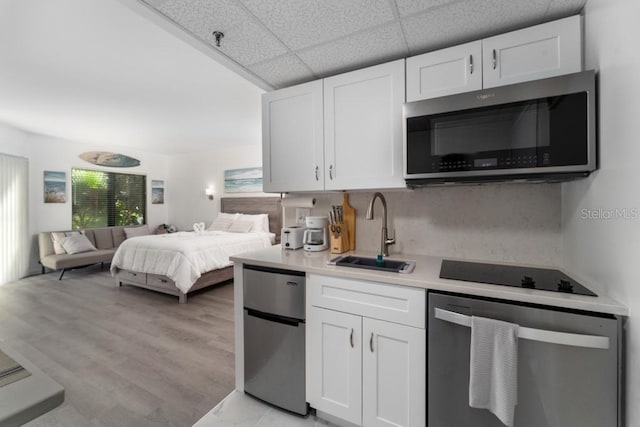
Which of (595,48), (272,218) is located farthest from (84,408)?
(272,218)

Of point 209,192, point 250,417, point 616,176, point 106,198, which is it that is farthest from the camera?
point 209,192

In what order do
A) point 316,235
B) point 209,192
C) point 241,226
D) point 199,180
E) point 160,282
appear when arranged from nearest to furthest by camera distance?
1. point 316,235
2. point 160,282
3. point 241,226
4. point 209,192
5. point 199,180

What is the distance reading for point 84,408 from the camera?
1.70 meters

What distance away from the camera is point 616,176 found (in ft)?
3.22

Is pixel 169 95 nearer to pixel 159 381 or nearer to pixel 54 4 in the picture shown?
pixel 54 4

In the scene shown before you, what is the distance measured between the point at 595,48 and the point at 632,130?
1.73ft

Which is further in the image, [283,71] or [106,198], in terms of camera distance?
[106,198]

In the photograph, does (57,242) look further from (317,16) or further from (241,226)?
(317,16)

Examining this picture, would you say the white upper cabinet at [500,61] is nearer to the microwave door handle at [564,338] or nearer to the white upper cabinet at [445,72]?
the white upper cabinet at [445,72]

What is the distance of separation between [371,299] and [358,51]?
147cm

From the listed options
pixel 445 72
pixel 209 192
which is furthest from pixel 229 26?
pixel 209 192

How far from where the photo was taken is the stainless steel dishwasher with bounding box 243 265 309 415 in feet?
5.13

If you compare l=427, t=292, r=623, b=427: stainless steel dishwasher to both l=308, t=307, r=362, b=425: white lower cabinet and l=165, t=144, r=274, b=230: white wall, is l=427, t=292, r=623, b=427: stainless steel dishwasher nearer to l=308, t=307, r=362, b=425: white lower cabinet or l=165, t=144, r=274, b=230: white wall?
l=308, t=307, r=362, b=425: white lower cabinet

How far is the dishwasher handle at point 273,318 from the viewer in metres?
1.57
